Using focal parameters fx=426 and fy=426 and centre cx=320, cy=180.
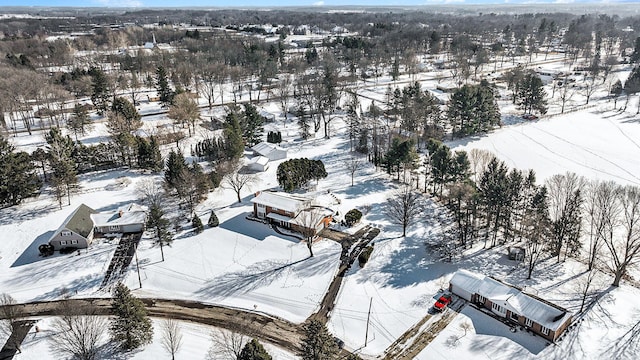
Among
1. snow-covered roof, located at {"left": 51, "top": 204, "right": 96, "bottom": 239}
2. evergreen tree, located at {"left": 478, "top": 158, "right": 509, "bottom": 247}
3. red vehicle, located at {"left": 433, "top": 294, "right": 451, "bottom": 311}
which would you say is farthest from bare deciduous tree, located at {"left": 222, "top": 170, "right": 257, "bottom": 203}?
evergreen tree, located at {"left": 478, "top": 158, "right": 509, "bottom": 247}

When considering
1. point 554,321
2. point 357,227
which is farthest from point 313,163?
point 554,321

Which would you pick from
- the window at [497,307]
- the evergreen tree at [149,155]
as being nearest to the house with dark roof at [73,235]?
the evergreen tree at [149,155]

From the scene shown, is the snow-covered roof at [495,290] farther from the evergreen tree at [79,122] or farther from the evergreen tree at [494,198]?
the evergreen tree at [79,122]

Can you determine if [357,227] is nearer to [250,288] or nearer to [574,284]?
[250,288]

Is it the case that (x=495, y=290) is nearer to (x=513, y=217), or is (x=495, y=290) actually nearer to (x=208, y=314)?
(x=513, y=217)

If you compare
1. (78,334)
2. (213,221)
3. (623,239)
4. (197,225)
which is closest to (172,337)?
(78,334)
